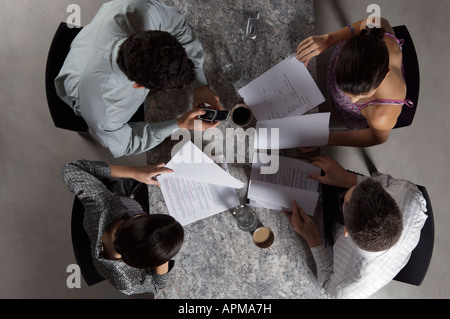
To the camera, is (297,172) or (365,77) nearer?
(365,77)

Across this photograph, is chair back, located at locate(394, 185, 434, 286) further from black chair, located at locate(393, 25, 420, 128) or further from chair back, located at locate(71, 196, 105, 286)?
chair back, located at locate(71, 196, 105, 286)

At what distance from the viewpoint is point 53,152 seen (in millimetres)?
1610

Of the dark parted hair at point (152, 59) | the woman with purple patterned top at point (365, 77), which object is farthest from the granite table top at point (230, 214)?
the dark parted hair at point (152, 59)

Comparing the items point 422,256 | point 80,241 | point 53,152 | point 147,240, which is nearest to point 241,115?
point 147,240

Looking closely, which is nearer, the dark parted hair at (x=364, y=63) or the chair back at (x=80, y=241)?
the dark parted hair at (x=364, y=63)

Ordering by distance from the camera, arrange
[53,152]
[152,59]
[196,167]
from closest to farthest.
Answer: [152,59] < [196,167] < [53,152]

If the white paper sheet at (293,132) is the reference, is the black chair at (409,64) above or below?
above

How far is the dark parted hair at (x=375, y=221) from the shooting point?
2.85ft

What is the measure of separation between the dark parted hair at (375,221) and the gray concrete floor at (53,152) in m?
0.74

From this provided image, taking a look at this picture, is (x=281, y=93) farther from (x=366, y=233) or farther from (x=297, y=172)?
(x=366, y=233)

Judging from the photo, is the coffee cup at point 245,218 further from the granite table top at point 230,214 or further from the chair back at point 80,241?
the chair back at point 80,241

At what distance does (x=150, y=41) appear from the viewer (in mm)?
790

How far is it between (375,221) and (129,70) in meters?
0.93

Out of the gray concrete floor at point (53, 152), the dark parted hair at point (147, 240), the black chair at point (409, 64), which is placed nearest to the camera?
the dark parted hair at point (147, 240)
